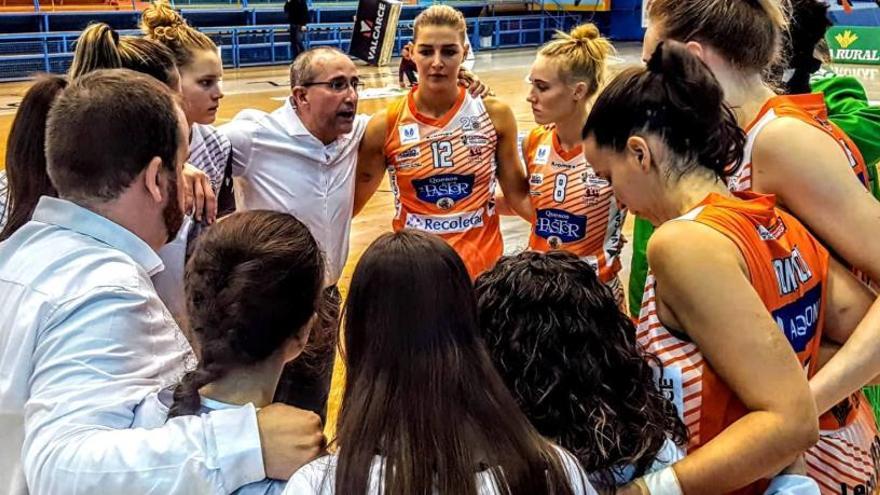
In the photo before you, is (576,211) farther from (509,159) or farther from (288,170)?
(288,170)

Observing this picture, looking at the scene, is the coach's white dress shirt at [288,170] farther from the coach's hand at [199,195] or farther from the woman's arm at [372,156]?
the coach's hand at [199,195]

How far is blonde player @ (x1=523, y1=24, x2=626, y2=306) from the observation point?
10.0 ft

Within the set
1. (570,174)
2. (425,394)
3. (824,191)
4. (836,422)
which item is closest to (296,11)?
(570,174)

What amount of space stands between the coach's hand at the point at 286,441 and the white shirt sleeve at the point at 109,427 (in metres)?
0.01

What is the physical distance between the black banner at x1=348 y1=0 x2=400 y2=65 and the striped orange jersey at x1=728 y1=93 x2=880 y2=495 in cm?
1382

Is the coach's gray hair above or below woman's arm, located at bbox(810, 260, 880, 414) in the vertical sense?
above

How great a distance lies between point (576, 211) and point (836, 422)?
4.98 feet

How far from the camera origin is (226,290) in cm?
126

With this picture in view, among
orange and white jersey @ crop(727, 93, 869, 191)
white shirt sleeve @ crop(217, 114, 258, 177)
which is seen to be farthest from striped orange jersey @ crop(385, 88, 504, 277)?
orange and white jersey @ crop(727, 93, 869, 191)

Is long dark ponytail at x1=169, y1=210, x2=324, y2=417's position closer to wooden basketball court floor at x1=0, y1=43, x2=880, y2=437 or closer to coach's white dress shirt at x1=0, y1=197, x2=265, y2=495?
coach's white dress shirt at x1=0, y1=197, x2=265, y2=495

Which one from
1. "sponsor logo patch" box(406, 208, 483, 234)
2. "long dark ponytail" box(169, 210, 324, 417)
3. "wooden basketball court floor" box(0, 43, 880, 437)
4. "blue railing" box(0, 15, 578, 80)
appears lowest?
"wooden basketball court floor" box(0, 43, 880, 437)

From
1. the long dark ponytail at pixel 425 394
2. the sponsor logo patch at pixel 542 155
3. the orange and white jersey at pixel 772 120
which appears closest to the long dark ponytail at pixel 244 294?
the long dark ponytail at pixel 425 394

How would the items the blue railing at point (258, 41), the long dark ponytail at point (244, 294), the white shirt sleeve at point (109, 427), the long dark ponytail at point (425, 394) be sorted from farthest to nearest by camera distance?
the blue railing at point (258, 41) → the long dark ponytail at point (244, 294) → the white shirt sleeve at point (109, 427) → the long dark ponytail at point (425, 394)

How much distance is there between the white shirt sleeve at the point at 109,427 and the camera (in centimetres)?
114
